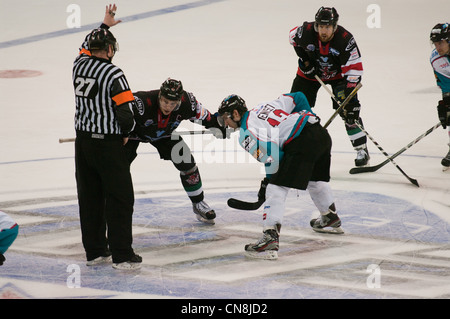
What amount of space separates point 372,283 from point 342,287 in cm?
18

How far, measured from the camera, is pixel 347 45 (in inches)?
259

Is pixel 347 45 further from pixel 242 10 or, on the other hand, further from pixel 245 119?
pixel 242 10

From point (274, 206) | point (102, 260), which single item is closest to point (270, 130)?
point (274, 206)

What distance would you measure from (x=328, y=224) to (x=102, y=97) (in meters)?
1.76

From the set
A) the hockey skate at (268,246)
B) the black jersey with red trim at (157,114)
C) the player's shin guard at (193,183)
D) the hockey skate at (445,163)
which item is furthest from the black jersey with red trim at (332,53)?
the hockey skate at (268,246)

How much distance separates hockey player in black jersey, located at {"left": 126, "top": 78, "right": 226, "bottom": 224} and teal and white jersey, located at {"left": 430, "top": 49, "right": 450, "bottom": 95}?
6.87ft

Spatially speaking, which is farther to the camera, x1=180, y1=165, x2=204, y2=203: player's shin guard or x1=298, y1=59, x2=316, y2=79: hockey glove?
x1=298, y1=59, x2=316, y2=79: hockey glove

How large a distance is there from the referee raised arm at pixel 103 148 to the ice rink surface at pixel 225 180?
0.20 m

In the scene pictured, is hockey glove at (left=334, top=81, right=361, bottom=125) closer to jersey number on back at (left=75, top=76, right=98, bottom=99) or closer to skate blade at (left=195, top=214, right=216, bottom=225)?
skate blade at (left=195, top=214, right=216, bottom=225)

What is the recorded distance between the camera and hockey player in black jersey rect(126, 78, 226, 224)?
5129 mm

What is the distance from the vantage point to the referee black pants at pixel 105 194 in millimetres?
4645

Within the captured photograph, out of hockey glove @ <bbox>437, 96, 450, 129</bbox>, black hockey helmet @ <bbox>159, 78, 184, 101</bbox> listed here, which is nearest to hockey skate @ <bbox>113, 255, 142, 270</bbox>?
black hockey helmet @ <bbox>159, 78, 184, 101</bbox>

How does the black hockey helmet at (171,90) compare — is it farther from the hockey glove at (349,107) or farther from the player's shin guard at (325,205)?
the hockey glove at (349,107)

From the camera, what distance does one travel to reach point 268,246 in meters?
4.92
